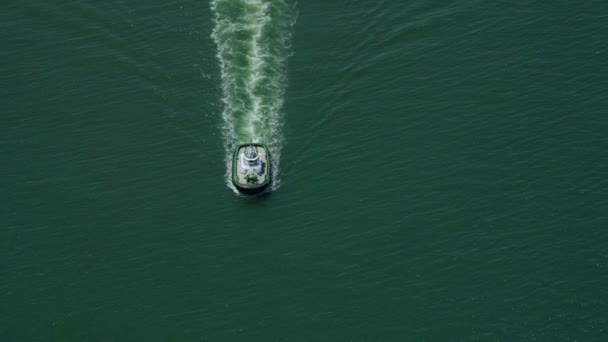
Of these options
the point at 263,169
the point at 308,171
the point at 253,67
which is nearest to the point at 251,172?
the point at 263,169

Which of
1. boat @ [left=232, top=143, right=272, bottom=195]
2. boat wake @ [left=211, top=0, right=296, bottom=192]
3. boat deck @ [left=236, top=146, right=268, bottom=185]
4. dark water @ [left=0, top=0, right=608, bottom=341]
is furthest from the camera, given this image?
boat wake @ [left=211, top=0, right=296, bottom=192]

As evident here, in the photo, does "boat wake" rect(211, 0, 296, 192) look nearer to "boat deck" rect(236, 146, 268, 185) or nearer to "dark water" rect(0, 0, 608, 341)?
"dark water" rect(0, 0, 608, 341)

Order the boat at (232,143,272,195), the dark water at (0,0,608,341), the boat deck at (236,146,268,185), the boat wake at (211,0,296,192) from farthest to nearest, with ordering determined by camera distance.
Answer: the boat wake at (211,0,296,192), the boat deck at (236,146,268,185), the boat at (232,143,272,195), the dark water at (0,0,608,341)

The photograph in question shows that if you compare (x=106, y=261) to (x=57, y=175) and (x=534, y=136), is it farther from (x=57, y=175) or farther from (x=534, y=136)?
(x=534, y=136)

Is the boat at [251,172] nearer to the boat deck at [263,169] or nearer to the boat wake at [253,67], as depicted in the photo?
the boat deck at [263,169]

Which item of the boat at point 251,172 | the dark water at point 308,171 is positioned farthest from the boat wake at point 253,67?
the boat at point 251,172

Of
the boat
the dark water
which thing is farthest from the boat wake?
the boat
